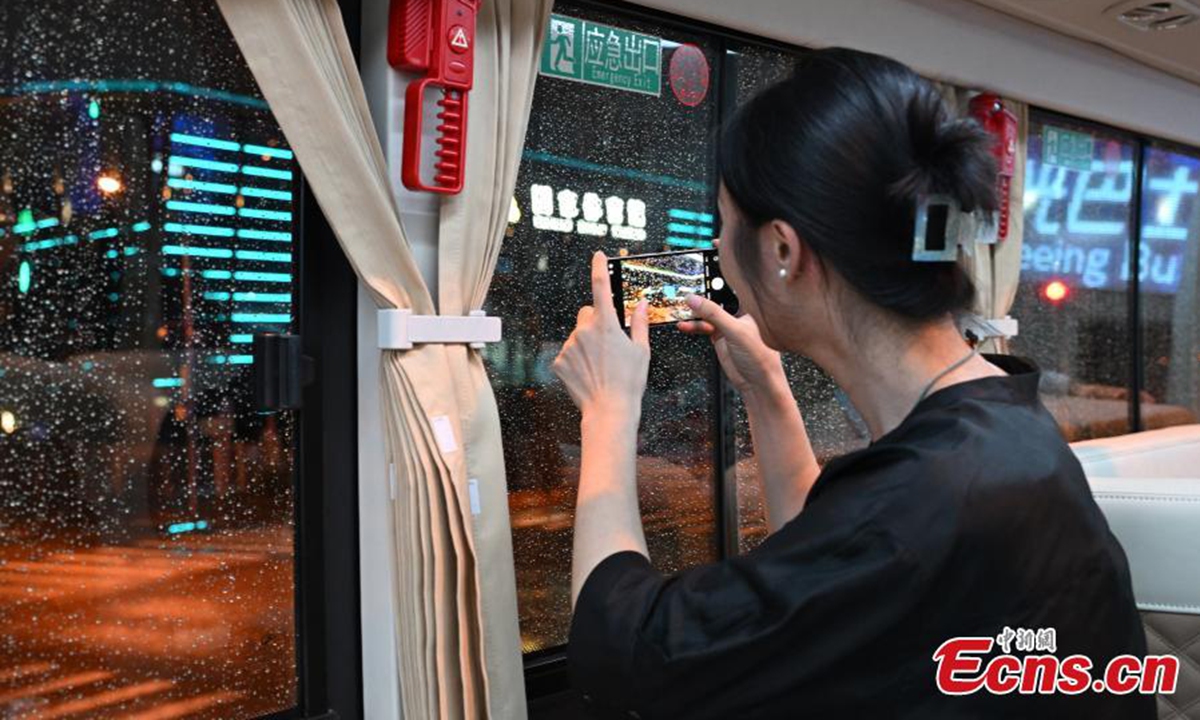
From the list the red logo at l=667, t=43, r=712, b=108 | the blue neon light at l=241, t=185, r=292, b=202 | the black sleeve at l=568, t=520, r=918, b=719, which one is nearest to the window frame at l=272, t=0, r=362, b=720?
the blue neon light at l=241, t=185, r=292, b=202

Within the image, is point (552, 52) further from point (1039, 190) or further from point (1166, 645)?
point (1039, 190)

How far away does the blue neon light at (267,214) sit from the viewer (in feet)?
5.55

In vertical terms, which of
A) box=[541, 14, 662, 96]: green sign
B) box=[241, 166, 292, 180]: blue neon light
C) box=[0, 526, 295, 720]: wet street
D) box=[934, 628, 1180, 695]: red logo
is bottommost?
box=[0, 526, 295, 720]: wet street

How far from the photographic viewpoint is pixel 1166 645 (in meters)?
1.17

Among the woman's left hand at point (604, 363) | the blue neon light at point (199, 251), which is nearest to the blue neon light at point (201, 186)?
the blue neon light at point (199, 251)

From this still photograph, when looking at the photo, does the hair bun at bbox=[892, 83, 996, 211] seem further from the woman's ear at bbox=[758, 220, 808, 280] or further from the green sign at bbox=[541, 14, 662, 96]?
the green sign at bbox=[541, 14, 662, 96]

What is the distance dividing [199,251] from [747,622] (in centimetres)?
137

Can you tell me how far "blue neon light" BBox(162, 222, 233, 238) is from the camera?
1603mm

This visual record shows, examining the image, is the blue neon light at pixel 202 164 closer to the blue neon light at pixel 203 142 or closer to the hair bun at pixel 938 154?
the blue neon light at pixel 203 142

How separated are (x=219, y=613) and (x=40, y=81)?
3.27 ft

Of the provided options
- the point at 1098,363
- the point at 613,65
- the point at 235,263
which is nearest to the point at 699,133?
the point at 613,65

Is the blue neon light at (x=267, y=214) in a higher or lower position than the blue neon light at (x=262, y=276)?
higher

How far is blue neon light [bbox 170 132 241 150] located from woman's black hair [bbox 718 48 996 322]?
1.25 m

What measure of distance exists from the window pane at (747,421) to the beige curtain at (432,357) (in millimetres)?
875
